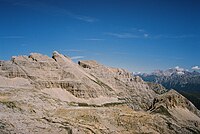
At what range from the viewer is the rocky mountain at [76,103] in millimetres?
50375

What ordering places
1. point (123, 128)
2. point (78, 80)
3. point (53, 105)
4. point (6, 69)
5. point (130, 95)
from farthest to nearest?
point (130, 95) < point (78, 80) < point (6, 69) < point (53, 105) < point (123, 128)

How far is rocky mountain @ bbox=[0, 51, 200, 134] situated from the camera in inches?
1983

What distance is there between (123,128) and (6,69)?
46745 mm

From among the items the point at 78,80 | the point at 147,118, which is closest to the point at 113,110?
the point at 147,118

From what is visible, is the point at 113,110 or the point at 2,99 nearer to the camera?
the point at 2,99

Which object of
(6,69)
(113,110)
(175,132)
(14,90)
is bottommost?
(175,132)

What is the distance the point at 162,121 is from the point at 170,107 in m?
35.0

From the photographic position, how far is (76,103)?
8400cm

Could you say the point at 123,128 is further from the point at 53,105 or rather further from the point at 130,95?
the point at 130,95

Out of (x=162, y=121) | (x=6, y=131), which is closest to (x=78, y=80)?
(x=162, y=121)

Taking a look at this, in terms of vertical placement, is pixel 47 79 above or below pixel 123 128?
above

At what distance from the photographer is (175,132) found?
65.6 meters

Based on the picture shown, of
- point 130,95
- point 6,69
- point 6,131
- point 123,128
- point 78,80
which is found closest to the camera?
point 6,131

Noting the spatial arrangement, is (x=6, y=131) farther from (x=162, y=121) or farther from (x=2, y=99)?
(x=162, y=121)
